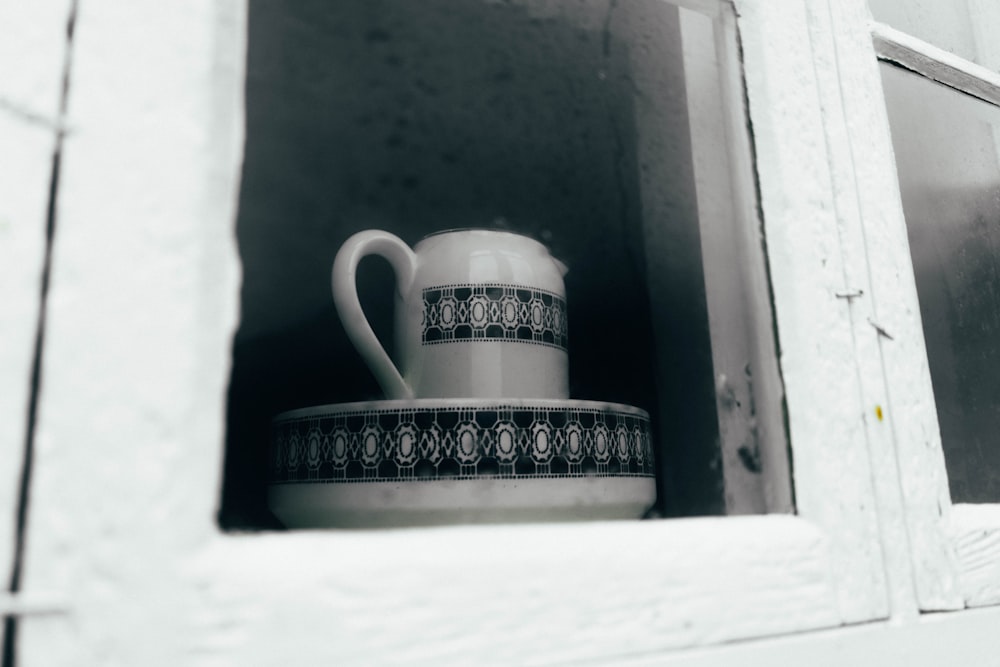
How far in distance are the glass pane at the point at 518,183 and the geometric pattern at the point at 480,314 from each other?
72 millimetres

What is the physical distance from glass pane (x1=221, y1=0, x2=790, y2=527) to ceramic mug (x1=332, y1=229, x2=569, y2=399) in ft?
0.20

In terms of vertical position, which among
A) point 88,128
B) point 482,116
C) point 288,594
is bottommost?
point 288,594

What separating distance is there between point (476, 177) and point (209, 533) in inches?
12.3

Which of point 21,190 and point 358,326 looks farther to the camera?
point 358,326

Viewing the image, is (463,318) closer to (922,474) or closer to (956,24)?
(922,474)

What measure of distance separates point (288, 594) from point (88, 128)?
131 mm

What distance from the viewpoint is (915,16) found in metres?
0.45

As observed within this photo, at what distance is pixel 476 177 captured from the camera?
1.50 feet

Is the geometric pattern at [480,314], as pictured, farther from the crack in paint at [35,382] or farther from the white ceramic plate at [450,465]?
the crack in paint at [35,382]

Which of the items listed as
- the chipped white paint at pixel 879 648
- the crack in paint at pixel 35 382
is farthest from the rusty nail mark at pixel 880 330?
the crack in paint at pixel 35 382

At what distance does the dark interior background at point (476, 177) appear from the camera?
1.28 ft

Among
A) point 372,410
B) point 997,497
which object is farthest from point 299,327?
point 997,497

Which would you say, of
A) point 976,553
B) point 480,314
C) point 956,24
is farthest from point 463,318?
point 956,24

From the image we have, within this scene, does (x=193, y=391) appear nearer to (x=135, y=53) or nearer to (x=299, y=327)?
(x=135, y=53)
